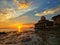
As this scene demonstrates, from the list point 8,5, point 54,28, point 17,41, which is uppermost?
point 8,5

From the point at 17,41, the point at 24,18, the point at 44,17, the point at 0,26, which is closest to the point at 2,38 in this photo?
the point at 0,26

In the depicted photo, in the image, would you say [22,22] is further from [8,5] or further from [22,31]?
[8,5]

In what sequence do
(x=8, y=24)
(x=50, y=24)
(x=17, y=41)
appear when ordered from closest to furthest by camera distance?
1. (x=17, y=41)
2. (x=8, y=24)
3. (x=50, y=24)

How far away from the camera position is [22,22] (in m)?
7.58

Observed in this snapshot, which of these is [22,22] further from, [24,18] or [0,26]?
[0,26]

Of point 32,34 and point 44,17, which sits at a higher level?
point 44,17

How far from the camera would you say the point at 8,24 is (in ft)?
→ 24.9

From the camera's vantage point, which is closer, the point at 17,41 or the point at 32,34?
the point at 17,41

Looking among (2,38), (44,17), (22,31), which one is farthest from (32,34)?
(2,38)

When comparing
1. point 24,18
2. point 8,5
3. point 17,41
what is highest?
point 8,5

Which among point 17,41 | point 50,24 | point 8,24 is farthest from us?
point 50,24

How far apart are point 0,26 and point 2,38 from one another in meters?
0.67

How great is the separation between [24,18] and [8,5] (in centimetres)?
114

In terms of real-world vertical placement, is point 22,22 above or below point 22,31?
above
